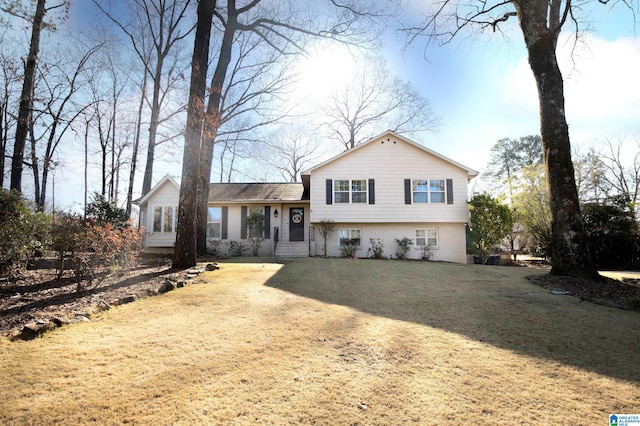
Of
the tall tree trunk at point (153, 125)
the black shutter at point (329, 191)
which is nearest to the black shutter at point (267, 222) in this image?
the black shutter at point (329, 191)

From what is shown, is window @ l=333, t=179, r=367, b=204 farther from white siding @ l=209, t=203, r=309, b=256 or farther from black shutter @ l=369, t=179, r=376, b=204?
white siding @ l=209, t=203, r=309, b=256

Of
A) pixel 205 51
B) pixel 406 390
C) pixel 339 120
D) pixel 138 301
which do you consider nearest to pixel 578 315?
pixel 406 390

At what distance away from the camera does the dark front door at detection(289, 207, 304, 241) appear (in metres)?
16.9

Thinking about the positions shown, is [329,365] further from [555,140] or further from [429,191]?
[429,191]

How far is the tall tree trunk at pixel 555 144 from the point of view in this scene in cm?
741

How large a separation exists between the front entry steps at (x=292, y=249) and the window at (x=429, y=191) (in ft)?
19.8

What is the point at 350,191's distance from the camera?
1584 cm

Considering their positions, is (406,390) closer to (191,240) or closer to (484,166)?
(191,240)

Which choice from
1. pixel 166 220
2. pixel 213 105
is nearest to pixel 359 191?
pixel 213 105

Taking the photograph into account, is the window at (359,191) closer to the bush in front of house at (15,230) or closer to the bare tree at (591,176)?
the bush in front of house at (15,230)

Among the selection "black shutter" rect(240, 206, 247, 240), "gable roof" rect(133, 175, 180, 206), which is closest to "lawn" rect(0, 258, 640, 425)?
"black shutter" rect(240, 206, 247, 240)

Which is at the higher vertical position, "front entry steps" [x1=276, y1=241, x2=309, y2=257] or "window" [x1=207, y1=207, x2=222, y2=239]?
"window" [x1=207, y1=207, x2=222, y2=239]

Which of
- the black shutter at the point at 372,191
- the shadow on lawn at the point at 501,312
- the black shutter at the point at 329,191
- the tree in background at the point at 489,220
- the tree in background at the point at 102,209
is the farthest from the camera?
the black shutter at the point at 329,191

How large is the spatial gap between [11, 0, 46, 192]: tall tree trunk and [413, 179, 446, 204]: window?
49.4 feet
